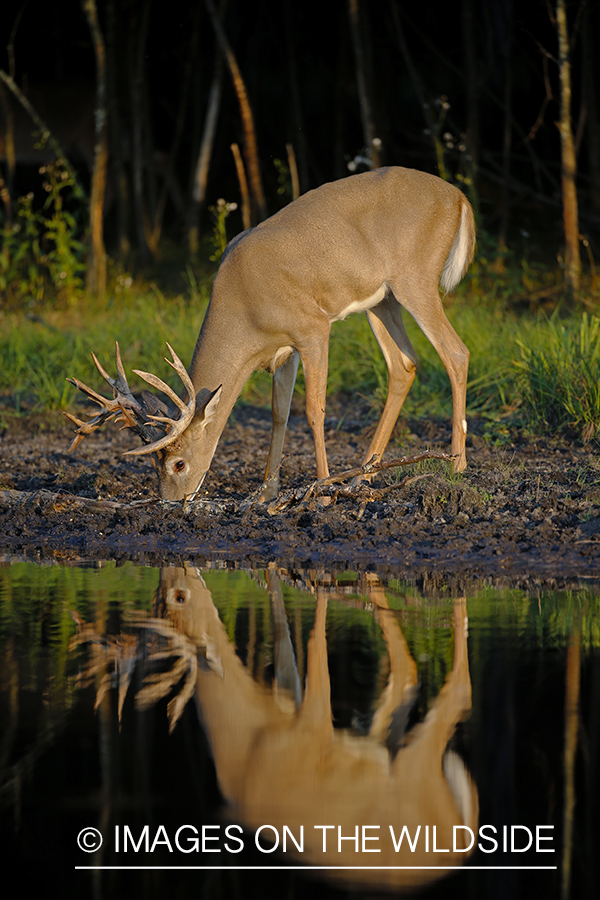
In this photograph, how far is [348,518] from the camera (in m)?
5.86

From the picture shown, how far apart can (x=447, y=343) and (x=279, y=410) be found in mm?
1150

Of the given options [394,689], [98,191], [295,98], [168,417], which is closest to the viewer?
[394,689]

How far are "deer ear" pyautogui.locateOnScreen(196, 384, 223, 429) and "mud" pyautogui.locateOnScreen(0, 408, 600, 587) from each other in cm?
48

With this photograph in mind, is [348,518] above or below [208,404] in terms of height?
below

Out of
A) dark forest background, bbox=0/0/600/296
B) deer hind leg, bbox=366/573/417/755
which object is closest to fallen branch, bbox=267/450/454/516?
deer hind leg, bbox=366/573/417/755

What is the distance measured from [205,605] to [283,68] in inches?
635

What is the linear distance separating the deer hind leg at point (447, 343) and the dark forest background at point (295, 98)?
5.60 meters

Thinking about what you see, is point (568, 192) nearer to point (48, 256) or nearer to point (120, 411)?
point (48, 256)

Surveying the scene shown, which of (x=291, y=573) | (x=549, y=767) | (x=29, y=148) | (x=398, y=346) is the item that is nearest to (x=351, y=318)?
(x=398, y=346)

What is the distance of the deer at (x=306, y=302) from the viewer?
643 centimetres

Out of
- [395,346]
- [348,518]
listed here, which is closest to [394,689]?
[348,518]

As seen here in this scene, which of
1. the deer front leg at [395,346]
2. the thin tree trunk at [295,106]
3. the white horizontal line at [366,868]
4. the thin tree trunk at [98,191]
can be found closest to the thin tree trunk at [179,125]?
the thin tree trunk at [295,106]

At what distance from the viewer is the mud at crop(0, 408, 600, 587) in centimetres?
523

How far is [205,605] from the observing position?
4.53 meters
